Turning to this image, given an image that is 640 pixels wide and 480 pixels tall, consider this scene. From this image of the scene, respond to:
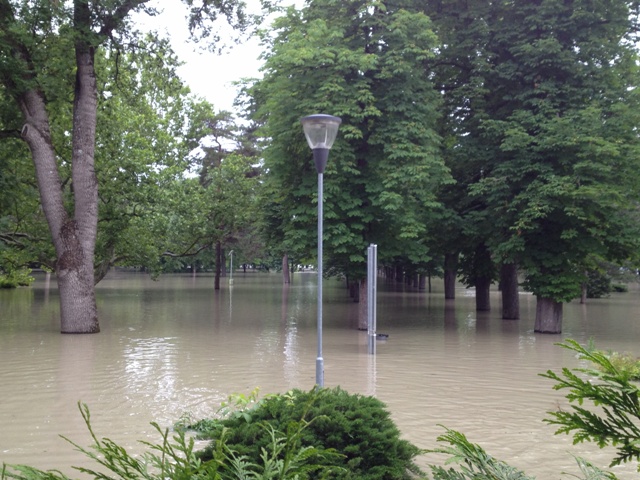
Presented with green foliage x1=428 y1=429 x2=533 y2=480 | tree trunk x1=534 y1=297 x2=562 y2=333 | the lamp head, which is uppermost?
the lamp head

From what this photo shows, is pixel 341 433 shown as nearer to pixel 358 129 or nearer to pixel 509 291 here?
pixel 358 129

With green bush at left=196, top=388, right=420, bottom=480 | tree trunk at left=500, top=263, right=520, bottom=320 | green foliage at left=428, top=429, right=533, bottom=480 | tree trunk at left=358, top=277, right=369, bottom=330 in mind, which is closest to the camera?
green foliage at left=428, top=429, right=533, bottom=480

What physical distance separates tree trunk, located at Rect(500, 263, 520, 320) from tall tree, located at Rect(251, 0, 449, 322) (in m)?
6.42

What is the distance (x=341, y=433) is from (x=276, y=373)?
323 inches

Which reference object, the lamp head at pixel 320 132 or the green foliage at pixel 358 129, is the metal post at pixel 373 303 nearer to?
the green foliage at pixel 358 129

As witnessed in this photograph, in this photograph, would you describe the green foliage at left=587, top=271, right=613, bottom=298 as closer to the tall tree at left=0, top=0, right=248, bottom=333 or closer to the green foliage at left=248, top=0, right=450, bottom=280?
the green foliage at left=248, top=0, right=450, bottom=280

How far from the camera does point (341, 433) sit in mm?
5219

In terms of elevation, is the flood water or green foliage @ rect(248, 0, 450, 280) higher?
green foliage @ rect(248, 0, 450, 280)

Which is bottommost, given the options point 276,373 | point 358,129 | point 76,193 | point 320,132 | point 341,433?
point 276,373

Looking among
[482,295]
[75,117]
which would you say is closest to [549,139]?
[482,295]

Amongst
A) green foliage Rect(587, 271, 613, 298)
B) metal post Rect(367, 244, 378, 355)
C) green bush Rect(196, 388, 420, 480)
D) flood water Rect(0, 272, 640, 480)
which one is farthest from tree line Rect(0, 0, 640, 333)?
green foliage Rect(587, 271, 613, 298)

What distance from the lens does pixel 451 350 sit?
17.4 meters

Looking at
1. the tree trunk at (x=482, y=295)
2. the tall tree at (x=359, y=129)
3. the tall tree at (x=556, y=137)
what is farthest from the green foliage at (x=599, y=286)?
the tall tree at (x=359, y=129)

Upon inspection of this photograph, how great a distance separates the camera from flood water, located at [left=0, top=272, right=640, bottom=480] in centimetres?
818
